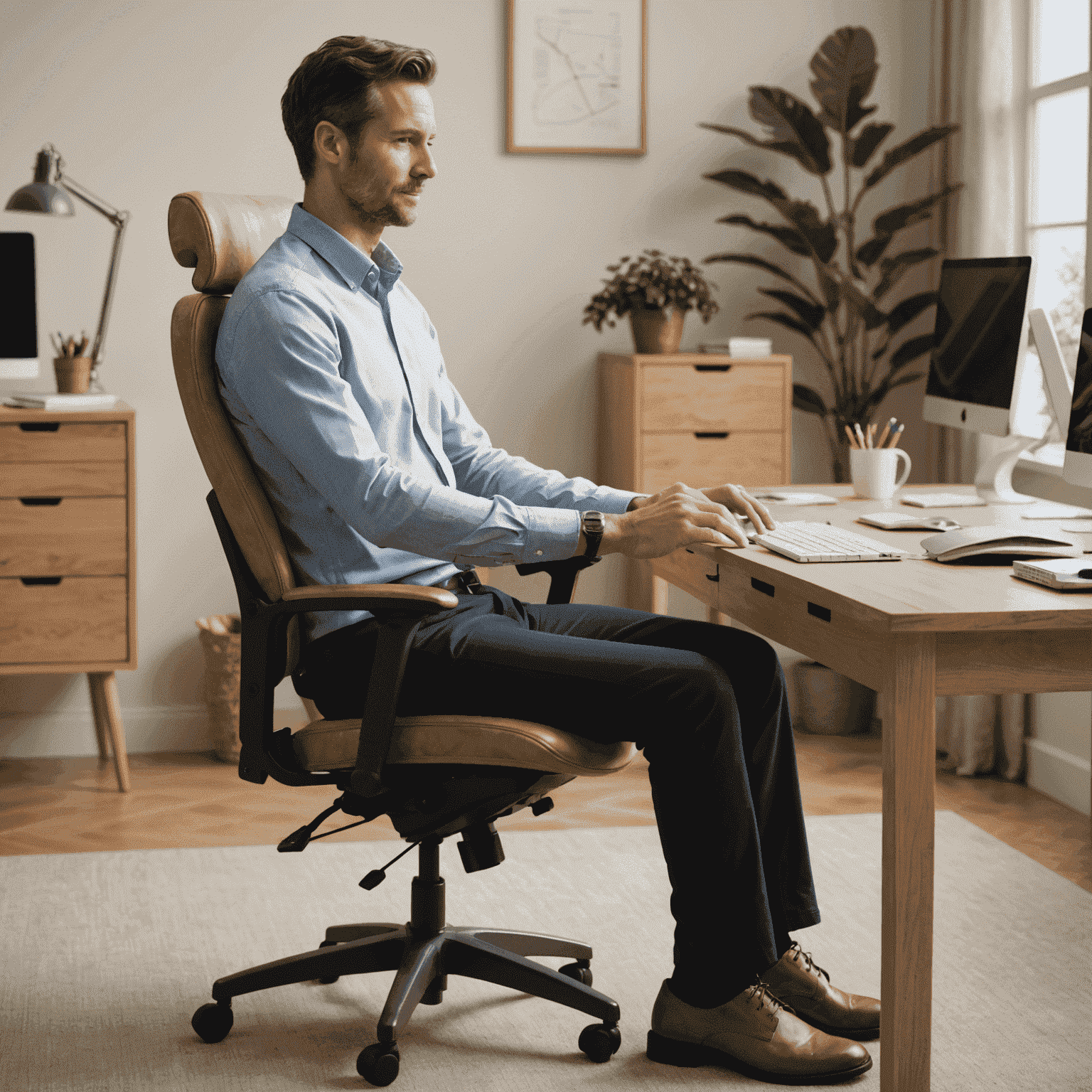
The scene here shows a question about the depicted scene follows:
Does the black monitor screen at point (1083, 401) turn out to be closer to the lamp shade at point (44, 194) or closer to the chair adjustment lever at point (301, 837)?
the chair adjustment lever at point (301, 837)

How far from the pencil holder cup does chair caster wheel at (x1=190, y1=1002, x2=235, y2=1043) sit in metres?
2.02

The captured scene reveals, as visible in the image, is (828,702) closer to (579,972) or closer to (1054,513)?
(1054,513)

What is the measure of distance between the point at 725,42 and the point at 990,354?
188 cm

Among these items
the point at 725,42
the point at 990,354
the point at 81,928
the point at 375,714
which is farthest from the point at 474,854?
the point at 725,42

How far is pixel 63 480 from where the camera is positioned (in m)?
3.53

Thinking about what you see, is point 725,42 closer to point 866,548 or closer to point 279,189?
point 279,189

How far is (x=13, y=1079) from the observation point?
2.03m

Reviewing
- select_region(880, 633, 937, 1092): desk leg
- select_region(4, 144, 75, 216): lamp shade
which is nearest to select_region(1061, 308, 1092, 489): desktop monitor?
select_region(880, 633, 937, 1092): desk leg

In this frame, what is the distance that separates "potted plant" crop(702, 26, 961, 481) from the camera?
397 cm

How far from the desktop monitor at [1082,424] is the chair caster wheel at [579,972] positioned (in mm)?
1104

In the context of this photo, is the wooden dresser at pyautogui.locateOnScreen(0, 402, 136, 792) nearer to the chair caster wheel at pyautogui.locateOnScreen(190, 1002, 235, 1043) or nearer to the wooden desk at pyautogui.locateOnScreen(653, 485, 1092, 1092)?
the chair caster wheel at pyautogui.locateOnScreen(190, 1002, 235, 1043)

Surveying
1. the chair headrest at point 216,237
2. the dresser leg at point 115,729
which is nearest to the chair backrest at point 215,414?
the chair headrest at point 216,237

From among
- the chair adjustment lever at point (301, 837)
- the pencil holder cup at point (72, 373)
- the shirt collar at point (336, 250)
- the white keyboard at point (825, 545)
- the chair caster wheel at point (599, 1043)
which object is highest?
the shirt collar at point (336, 250)

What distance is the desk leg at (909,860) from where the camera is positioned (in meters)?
1.71
